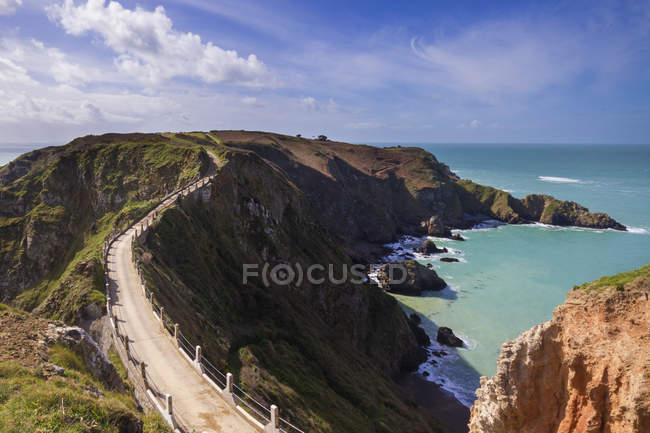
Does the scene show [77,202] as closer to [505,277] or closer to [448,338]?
[448,338]

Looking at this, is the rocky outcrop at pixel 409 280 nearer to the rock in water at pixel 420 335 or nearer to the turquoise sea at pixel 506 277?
the turquoise sea at pixel 506 277

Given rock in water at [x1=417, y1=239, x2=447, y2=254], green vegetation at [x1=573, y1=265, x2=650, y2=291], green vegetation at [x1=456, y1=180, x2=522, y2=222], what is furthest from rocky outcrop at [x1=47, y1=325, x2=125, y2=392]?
green vegetation at [x1=456, y1=180, x2=522, y2=222]

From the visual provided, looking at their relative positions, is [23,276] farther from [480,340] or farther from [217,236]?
[480,340]

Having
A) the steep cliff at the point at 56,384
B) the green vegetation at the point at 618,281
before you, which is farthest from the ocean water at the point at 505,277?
the steep cliff at the point at 56,384

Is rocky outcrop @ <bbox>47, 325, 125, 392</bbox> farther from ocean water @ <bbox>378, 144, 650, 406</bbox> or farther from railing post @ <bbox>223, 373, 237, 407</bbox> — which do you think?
ocean water @ <bbox>378, 144, 650, 406</bbox>

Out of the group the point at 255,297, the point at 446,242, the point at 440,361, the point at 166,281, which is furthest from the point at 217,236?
the point at 446,242

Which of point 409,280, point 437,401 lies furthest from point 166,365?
point 409,280
